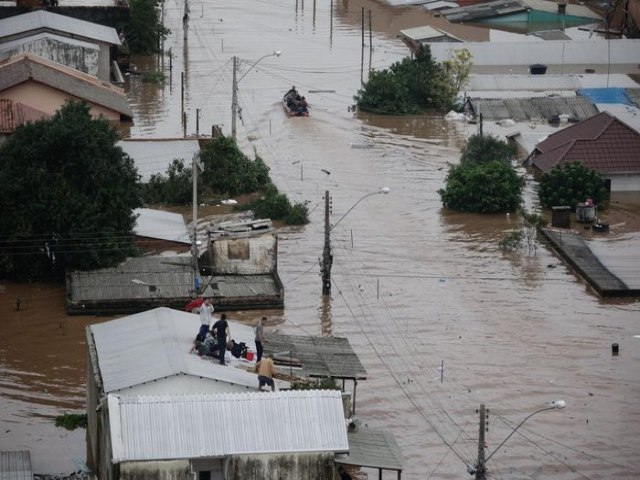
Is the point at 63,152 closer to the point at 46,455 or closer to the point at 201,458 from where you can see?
the point at 46,455

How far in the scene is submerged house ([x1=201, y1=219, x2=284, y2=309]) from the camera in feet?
123

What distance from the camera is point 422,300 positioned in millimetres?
38156

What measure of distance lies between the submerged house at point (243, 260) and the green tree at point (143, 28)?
98.0ft

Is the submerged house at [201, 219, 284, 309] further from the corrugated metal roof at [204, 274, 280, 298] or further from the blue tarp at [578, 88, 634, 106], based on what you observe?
the blue tarp at [578, 88, 634, 106]

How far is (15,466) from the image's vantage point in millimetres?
25797

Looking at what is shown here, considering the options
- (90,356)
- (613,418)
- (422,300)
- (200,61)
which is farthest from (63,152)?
(200,61)

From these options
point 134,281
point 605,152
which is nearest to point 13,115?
point 134,281

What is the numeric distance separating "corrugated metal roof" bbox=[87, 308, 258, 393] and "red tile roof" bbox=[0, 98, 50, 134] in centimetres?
1584

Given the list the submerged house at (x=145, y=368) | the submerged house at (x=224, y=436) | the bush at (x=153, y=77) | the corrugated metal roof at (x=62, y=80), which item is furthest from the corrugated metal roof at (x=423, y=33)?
the submerged house at (x=224, y=436)

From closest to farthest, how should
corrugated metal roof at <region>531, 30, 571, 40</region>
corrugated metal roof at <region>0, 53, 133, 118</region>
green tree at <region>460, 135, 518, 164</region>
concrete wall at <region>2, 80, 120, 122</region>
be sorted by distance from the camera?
green tree at <region>460, 135, 518, 164</region> < concrete wall at <region>2, 80, 120, 122</region> < corrugated metal roof at <region>0, 53, 133, 118</region> < corrugated metal roof at <region>531, 30, 571, 40</region>

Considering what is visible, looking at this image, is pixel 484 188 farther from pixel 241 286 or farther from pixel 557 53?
pixel 557 53

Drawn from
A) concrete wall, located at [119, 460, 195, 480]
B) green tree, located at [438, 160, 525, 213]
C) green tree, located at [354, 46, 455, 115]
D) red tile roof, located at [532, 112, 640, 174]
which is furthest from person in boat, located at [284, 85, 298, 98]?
concrete wall, located at [119, 460, 195, 480]

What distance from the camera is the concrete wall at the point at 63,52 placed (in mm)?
57562

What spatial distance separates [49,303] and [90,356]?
917 cm
